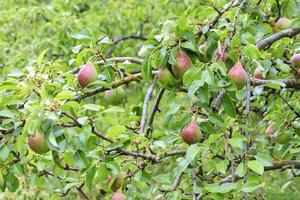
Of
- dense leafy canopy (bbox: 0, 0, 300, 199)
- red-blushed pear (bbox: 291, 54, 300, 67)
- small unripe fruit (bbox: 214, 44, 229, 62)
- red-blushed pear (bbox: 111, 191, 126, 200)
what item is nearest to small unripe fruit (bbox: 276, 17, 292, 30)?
dense leafy canopy (bbox: 0, 0, 300, 199)

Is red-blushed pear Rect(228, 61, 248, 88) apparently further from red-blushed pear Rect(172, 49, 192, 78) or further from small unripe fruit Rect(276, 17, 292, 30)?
small unripe fruit Rect(276, 17, 292, 30)

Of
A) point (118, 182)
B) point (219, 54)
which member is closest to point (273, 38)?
point (219, 54)

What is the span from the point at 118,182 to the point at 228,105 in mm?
342

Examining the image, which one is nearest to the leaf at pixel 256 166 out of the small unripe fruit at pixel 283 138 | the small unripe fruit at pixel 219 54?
the small unripe fruit at pixel 219 54

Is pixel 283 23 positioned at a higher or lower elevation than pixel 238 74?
lower

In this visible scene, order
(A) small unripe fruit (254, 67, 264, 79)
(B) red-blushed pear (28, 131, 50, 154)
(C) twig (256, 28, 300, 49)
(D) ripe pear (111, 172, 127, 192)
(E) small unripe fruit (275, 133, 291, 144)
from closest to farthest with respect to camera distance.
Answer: (B) red-blushed pear (28, 131, 50, 154), (D) ripe pear (111, 172, 127, 192), (C) twig (256, 28, 300, 49), (A) small unripe fruit (254, 67, 264, 79), (E) small unripe fruit (275, 133, 291, 144)

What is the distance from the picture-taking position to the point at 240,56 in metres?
1.50

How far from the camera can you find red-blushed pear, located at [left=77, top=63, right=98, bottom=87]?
1.55 meters

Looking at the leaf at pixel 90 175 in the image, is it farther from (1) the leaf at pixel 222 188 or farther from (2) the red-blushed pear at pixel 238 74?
(2) the red-blushed pear at pixel 238 74

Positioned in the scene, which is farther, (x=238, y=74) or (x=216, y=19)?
(x=216, y=19)

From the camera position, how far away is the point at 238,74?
1.41m

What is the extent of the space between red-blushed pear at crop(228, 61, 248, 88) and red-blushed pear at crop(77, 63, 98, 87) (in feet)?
1.14

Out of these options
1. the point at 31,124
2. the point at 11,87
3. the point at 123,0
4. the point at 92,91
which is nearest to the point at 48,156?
the point at 92,91

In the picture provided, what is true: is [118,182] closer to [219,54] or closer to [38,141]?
[38,141]
